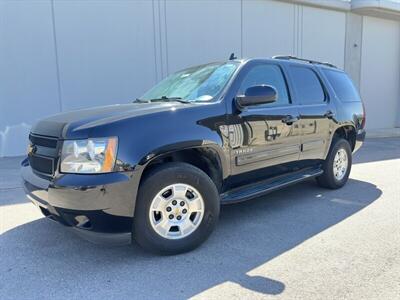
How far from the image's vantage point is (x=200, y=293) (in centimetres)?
287

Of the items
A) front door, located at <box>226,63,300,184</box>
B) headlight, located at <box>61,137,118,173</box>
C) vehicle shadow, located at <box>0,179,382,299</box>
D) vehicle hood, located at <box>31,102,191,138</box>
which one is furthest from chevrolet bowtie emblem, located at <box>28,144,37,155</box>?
front door, located at <box>226,63,300,184</box>

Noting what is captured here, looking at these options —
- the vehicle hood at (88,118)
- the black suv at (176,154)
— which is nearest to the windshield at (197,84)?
the black suv at (176,154)

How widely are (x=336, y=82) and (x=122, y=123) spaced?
4037mm

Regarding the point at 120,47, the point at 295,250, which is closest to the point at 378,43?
the point at 120,47

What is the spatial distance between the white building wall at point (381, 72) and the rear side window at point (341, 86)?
11325mm

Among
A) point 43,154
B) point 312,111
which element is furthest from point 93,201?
point 312,111

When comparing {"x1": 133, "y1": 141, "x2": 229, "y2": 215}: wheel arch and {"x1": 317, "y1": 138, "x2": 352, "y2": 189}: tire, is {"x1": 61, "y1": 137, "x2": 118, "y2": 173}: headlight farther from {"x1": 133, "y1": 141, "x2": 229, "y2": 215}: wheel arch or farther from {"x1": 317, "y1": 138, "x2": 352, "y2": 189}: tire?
{"x1": 317, "y1": 138, "x2": 352, "y2": 189}: tire

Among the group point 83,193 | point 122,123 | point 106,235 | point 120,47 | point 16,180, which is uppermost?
point 120,47

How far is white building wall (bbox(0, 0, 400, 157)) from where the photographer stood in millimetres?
9070

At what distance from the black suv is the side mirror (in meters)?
0.01

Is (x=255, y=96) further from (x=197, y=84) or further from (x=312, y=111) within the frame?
(x=312, y=111)

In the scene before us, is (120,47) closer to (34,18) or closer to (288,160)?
(34,18)

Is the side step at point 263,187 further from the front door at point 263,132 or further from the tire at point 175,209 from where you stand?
the tire at point 175,209

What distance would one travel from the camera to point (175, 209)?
11.5 feet
